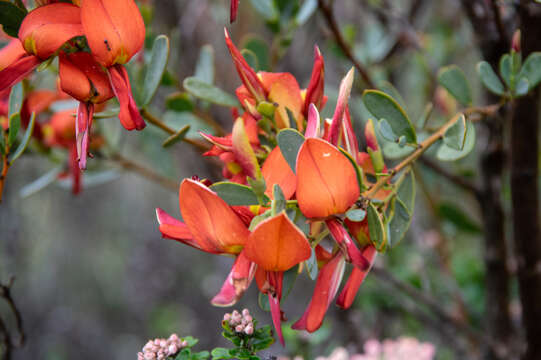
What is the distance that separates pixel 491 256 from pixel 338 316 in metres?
0.36

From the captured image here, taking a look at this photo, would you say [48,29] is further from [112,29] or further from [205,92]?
[205,92]

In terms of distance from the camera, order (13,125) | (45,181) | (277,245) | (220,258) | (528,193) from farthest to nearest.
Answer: (220,258)
(45,181)
(528,193)
(13,125)
(277,245)

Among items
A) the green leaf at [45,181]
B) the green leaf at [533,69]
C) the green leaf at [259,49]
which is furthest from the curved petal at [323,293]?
the green leaf at [45,181]

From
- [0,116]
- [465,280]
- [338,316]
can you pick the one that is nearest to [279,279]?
[0,116]

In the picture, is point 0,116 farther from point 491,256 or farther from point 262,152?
point 491,256

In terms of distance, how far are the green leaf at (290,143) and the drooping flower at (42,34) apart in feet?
0.44

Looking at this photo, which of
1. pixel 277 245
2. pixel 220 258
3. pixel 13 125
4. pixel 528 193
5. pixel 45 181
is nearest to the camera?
→ pixel 277 245

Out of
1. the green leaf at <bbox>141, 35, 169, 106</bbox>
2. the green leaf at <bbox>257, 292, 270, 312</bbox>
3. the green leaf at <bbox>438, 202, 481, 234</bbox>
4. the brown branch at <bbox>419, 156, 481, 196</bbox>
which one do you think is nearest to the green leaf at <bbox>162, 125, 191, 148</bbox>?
the green leaf at <bbox>141, 35, 169, 106</bbox>

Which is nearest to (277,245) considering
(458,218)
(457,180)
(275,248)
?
(275,248)

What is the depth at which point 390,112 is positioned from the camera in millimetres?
333

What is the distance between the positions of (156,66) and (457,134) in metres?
0.23

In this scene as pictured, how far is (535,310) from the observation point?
0.53m

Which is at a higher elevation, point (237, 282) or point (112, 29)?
point (112, 29)

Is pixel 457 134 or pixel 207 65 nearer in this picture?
pixel 457 134
